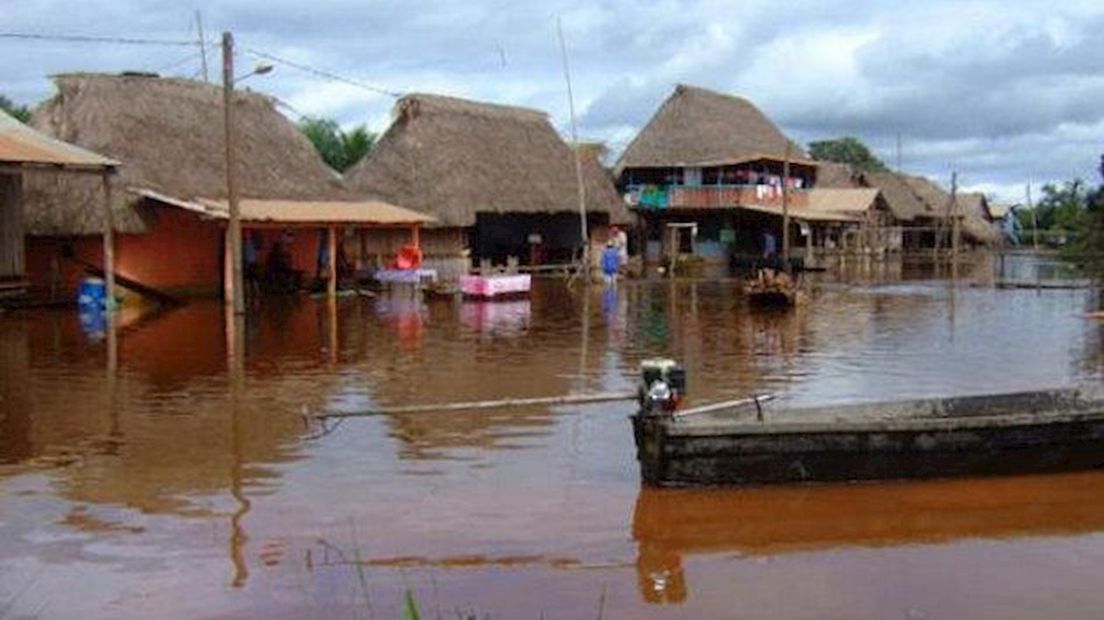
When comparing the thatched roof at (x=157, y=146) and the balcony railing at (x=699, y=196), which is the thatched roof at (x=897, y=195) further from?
the thatched roof at (x=157, y=146)

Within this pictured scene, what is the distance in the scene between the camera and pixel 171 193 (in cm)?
2678

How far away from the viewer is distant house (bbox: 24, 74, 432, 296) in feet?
85.3

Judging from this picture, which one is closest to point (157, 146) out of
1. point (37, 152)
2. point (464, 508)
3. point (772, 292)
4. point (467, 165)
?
point (37, 152)

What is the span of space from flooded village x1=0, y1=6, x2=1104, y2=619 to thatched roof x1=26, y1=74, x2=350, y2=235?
0.08 meters

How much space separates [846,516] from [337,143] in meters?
51.8

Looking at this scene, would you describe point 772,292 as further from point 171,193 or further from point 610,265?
point 171,193

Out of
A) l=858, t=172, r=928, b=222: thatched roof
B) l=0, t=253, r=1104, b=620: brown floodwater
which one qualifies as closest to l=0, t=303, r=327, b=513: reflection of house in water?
l=0, t=253, r=1104, b=620: brown floodwater

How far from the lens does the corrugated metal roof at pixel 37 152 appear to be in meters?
→ 21.2

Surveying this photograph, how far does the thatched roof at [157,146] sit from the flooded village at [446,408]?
8 cm

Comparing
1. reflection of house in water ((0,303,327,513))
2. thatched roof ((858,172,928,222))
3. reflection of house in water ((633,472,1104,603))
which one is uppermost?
thatched roof ((858,172,928,222))

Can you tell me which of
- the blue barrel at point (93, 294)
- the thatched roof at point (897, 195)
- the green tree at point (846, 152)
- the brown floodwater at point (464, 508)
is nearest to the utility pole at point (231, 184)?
the blue barrel at point (93, 294)

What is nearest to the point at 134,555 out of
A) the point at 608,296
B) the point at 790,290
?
the point at 790,290

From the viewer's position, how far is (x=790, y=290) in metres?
A: 26.9

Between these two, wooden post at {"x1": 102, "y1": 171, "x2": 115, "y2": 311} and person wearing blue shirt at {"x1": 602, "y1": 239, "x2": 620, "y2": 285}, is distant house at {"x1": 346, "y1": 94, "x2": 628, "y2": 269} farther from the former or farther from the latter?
wooden post at {"x1": 102, "y1": 171, "x2": 115, "y2": 311}
